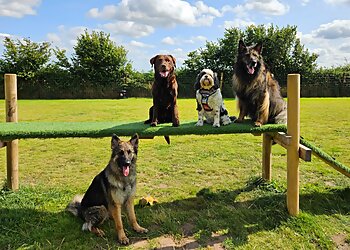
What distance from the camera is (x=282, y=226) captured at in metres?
4.24

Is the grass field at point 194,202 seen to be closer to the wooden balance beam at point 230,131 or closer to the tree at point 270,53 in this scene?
the wooden balance beam at point 230,131

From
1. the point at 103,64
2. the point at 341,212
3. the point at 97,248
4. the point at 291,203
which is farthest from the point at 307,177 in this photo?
the point at 103,64

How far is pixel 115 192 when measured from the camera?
3.88 meters

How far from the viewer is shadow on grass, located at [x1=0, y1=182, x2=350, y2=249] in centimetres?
397

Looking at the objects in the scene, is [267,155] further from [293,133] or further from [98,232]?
[98,232]

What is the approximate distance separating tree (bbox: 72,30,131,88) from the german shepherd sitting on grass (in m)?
28.3

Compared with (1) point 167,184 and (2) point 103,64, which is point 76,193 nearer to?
(1) point 167,184

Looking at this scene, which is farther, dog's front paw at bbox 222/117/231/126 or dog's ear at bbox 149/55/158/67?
dog's front paw at bbox 222/117/231/126

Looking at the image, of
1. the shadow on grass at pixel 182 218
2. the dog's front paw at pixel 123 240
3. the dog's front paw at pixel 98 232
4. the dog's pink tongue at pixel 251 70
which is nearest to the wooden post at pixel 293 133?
the shadow on grass at pixel 182 218

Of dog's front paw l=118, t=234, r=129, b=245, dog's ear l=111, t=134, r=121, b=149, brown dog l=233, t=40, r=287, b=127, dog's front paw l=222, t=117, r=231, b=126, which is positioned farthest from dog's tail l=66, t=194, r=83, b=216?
brown dog l=233, t=40, r=287, b=127

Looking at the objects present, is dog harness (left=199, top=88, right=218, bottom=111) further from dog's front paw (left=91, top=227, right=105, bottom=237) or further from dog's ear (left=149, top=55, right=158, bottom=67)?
dog's front paw (left=91, top=227, right=105, bottom=237)

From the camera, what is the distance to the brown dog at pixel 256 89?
4461mm

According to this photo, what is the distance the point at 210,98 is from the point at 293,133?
1.24 m

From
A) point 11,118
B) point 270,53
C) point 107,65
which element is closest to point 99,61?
point 107,65
